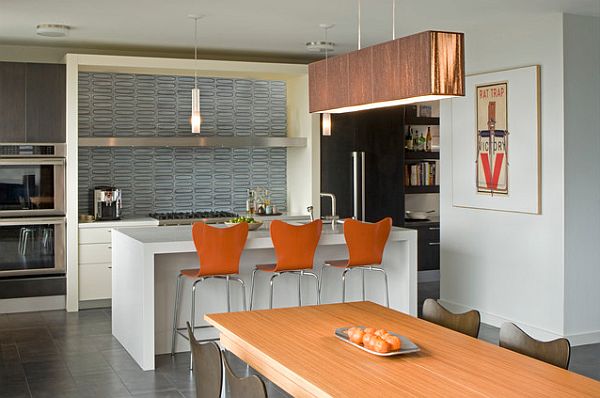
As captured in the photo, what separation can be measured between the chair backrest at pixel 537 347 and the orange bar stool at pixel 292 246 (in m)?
2.59

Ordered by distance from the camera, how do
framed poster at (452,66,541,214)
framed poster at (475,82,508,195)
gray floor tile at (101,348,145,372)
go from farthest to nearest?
framed poster at (475,82,508,195), framed poster at (452,66,541,214), gray floor tile at (101,348,145,372)

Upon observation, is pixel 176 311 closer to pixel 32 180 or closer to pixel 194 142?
pixel 32 180

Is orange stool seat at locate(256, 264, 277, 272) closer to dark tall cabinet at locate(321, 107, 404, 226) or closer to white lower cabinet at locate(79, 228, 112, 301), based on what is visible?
white lower cabinet at locate(79, 228, 112, 301)

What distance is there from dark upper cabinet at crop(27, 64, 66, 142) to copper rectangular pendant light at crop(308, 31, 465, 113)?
4424mm

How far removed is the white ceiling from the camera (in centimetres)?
580

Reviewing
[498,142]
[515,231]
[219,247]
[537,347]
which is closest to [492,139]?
[498,142]

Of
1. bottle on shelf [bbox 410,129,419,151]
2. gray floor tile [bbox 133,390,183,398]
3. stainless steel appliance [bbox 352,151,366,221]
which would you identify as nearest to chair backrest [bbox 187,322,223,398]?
gray floor tile [bbox 133,390,183,398]

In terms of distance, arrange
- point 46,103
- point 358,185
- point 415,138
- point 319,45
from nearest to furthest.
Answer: point 46,103 < point 319,45 < point 358,185 < point 415,138

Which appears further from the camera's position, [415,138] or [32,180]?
[415,138]

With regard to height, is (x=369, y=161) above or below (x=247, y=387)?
above

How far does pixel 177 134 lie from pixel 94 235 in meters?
1.57

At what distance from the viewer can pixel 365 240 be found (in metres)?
5.94

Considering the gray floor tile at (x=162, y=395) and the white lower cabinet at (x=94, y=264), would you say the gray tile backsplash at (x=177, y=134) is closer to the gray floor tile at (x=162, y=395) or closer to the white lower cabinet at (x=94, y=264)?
the white lower cabinet at (x=94, y=264)

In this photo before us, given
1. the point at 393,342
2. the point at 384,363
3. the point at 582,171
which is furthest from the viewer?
the point at 582,171
